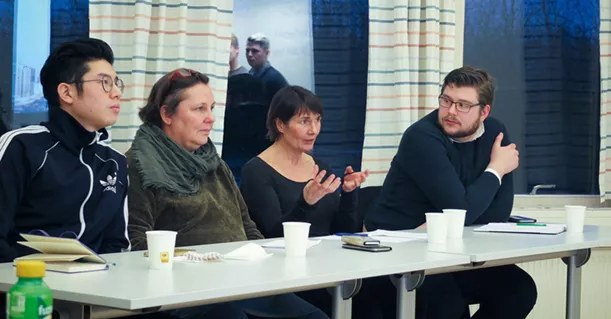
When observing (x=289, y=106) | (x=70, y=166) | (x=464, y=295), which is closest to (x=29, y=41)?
(x=289, y=106)

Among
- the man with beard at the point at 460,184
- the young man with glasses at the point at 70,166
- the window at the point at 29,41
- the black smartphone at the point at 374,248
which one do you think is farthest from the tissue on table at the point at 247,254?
the window at the point at 29,41

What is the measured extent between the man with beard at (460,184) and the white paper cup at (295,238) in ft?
3.17

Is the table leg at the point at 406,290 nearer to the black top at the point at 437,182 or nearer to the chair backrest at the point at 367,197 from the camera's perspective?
the black top at the point at 437,182

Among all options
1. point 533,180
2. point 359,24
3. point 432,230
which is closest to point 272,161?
point 432,230

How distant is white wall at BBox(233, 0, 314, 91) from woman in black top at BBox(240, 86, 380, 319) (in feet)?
2.97

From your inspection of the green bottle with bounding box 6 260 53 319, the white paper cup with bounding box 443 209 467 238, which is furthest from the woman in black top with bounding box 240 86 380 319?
the green bottle with bounding box 6 260 53 319

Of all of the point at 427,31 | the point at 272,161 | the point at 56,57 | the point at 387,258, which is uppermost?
the point at 427,31

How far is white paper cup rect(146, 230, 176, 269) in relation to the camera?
1959mm

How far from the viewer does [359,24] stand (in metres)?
4.44

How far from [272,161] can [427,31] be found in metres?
1.30

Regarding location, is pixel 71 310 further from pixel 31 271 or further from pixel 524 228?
pixel 524 228

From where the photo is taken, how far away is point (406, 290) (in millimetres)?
2363

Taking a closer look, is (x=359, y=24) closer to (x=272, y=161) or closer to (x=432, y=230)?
(x=272, y=161)

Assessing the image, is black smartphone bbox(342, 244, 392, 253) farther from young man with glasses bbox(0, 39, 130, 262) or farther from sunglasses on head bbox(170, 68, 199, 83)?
sunglasses on head bbox(170, 68, 199, 83)
